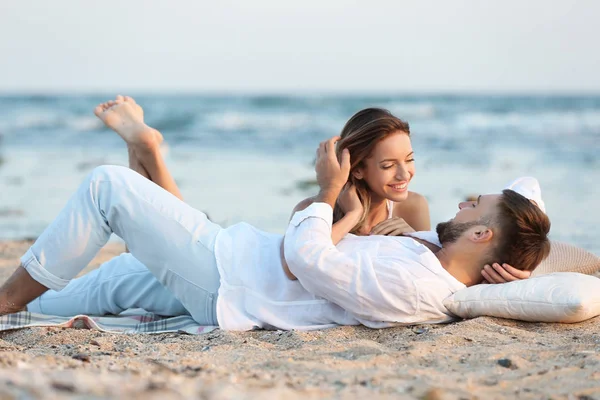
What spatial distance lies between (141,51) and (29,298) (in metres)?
19.2

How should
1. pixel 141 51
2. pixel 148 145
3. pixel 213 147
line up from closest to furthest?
pixel 148 145
pixel 213 147
pixel 141 51

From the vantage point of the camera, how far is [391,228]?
398cm

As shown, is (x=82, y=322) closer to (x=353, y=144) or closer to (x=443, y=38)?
(x=353, y=144)

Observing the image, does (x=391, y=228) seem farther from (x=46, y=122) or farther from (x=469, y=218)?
(x=46, y=122)

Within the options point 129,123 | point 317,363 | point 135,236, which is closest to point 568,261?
point 317,363

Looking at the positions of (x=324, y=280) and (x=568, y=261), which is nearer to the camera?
(x=324, y=280)

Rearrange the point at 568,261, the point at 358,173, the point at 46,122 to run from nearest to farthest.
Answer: the point at 358,173 → the point at 568,261 → the point at 46,122

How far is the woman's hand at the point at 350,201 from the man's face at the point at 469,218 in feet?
1.38

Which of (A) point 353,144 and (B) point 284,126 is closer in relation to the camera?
(A) point 353,144

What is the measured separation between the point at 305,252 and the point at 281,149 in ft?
39.2

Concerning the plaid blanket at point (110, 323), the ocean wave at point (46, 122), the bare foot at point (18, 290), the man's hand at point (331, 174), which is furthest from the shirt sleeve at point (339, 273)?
the ocean wave at point (46, 122)

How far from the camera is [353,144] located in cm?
386

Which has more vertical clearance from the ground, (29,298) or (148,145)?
(148,145)

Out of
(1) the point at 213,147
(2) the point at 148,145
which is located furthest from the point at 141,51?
(2) the point at 148,145
